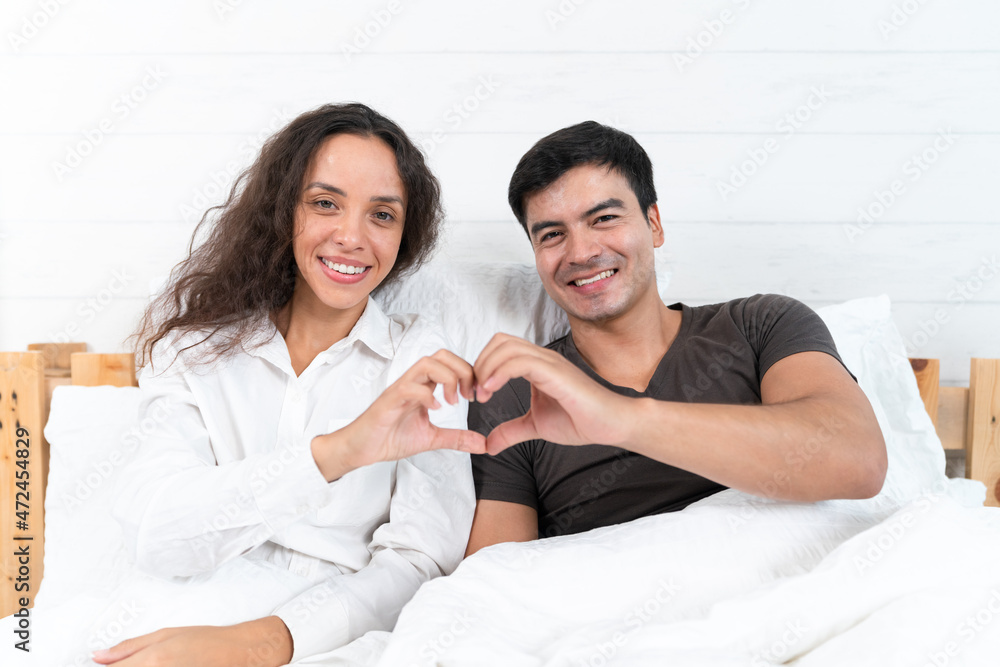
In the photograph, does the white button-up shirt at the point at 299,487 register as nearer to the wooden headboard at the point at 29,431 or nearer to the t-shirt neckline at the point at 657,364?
the t-shirt neckline at the point at 657,364

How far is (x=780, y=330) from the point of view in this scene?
116cm

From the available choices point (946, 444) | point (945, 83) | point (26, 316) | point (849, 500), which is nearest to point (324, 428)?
point (849, 500)

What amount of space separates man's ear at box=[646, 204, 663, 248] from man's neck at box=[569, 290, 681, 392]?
0.38ft

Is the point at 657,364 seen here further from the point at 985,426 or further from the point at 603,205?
the point at 985,426

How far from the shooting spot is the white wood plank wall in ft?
5.07

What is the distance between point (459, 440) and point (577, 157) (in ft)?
1.91

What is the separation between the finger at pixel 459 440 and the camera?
0.88 meters

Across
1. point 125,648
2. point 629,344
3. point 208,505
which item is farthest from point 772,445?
point 125,648

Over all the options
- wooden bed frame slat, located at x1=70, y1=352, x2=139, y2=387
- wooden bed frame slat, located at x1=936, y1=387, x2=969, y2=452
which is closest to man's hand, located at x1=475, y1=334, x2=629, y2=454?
wooden bed frame slat, located at x1=70, y1=352, x2=139, y2=387

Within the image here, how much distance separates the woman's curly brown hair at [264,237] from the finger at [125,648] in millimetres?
419

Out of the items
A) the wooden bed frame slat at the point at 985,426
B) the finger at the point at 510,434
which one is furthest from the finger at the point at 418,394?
the wooden bed frame slat at the point at 985,426

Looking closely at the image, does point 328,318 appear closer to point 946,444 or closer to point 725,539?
point 725,539

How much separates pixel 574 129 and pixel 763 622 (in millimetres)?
863

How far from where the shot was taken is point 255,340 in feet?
3.66
